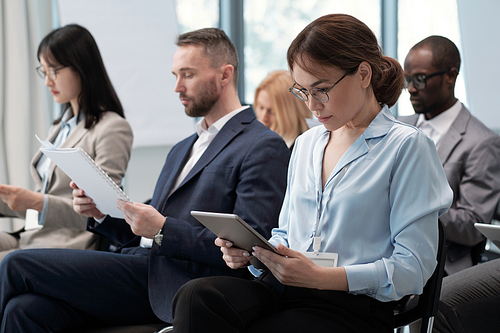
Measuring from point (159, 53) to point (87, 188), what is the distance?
92.1 inches

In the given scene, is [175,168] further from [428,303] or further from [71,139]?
[428,303]

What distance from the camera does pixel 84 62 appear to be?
2.43 meters

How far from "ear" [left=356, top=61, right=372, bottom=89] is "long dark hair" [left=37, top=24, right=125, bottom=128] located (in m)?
1.53

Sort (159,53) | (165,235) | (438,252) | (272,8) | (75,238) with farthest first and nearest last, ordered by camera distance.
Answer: (272,8) < (159,53) < (75,238) < (165,235) < (438,252)

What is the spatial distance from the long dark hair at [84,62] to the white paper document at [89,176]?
2.23ft

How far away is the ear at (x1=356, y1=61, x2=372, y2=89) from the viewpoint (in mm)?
1297

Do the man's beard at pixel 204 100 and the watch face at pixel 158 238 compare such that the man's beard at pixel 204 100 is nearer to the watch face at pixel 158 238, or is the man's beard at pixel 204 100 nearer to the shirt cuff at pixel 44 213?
the watch face at pixel 158 238

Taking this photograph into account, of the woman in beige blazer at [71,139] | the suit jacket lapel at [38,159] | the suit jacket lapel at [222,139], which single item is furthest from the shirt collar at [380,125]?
the suit jacket lapel at [38,159]

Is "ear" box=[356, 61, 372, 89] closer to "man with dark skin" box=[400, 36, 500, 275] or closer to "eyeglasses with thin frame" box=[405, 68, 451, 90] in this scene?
"man with dark skin" box=[400, 36, 500, 275]

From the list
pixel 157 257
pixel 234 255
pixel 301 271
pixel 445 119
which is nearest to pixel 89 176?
pixel 157 257

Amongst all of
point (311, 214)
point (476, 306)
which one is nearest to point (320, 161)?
point (311, 214)

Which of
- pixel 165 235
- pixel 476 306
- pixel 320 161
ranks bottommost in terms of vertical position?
pixel 476 306

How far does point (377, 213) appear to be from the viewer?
1246 millimetres

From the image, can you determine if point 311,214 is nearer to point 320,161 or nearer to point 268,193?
point 320,161
